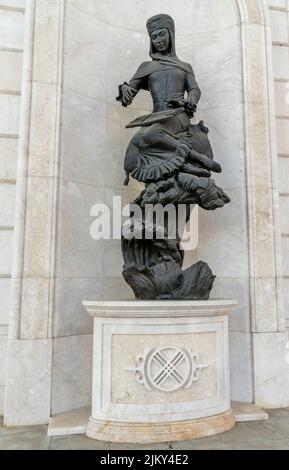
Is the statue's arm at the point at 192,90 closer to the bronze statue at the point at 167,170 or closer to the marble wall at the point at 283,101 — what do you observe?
the bronze statue at the point at 167,170

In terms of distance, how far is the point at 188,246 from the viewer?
520 cm

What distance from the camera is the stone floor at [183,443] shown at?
3.30m

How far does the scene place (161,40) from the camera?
447cm

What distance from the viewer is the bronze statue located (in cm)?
398

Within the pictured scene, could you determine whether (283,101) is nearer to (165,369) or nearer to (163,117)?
(163,117)

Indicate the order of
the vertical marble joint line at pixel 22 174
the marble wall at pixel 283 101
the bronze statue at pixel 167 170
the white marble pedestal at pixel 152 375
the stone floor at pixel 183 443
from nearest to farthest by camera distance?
1. the stone floor at pixel 183 443
2. the white marble pedestal at pixel 152 375
3. the bronze statue at pixel 167 170
4. the vertical marble joint line at pixel 22 174
5. the marble wall at pixel 283 101

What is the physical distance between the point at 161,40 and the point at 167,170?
5.26 ft

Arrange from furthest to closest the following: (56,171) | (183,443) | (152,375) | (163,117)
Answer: (56,171) < (163,117) < (152,375) < (183,443)

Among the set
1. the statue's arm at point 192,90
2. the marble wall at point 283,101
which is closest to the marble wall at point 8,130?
the statue's arm at point 192,90

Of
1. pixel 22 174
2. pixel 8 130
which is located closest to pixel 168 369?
pixel 22 174

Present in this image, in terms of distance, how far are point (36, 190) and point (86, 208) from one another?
2.22ft

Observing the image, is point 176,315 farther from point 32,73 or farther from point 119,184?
point 32,73

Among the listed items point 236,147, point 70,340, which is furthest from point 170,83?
point 70,340

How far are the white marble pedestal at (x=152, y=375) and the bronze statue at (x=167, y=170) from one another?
0.38 meters
